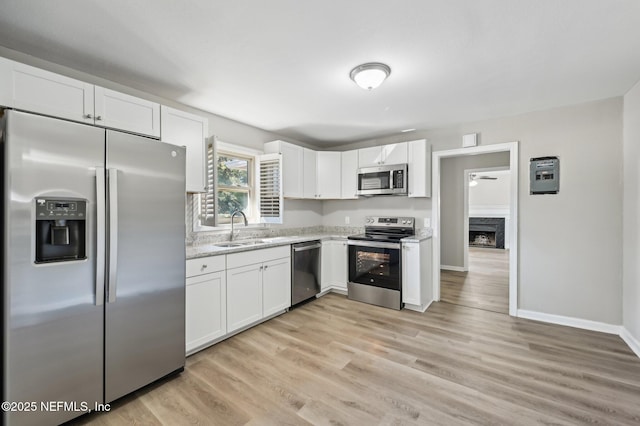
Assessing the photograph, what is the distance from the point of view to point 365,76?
2271 millimetres

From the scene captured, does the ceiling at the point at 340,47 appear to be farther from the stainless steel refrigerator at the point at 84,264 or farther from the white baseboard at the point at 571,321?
the white baseboard at the point at 571,321

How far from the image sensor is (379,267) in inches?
148

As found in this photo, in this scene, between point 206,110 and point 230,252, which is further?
point 206,110

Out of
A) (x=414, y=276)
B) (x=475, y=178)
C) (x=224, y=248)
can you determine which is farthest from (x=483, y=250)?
(x=224, y=248)

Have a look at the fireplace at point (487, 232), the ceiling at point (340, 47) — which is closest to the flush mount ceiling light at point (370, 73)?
the ceiling at point (340, 47)

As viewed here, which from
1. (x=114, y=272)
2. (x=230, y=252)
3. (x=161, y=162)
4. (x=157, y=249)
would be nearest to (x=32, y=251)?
(x=114, y=272)

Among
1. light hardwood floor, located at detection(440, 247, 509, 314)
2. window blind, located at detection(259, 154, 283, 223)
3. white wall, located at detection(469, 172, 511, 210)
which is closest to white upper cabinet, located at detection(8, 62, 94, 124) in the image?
window blind, located at detection(259, 154, 283, 223)

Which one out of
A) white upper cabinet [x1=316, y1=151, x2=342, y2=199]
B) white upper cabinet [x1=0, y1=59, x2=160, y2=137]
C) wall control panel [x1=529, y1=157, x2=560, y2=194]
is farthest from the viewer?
white upper cabinet [x1=316, y1=151, x2=342, y2=199]

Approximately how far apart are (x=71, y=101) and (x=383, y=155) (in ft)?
11.5

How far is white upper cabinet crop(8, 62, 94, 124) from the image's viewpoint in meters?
1.75

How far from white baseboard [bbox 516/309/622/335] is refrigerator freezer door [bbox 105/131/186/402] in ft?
12.5

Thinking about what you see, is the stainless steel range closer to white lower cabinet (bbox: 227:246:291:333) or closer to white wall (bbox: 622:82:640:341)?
white lower cabinet (bbox: 227:246:291:333)

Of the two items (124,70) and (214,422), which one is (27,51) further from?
(214,422)

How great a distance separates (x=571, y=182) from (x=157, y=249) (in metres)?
4.23
